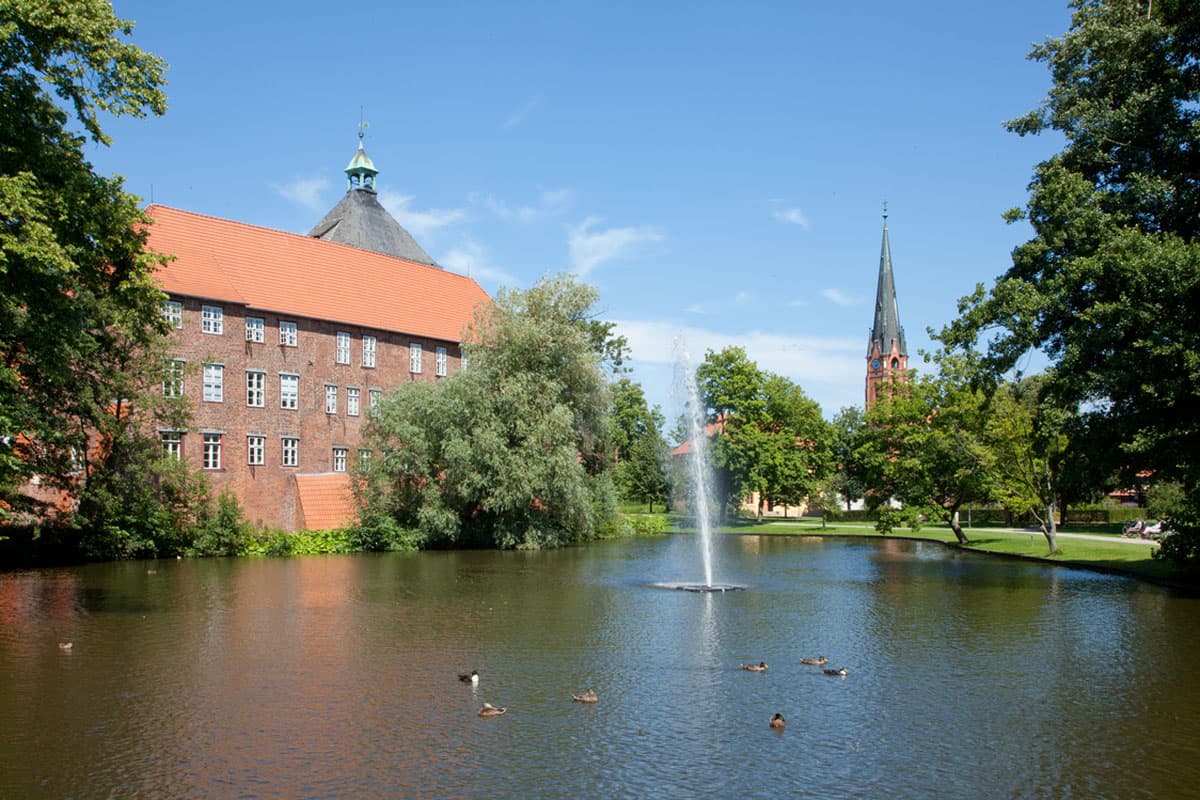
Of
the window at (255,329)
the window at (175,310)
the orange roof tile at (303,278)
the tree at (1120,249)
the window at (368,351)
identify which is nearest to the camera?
the tree at (1120,249)

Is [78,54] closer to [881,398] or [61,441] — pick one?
[61,441]

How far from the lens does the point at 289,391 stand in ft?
157

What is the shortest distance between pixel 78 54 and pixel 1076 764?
20438mm

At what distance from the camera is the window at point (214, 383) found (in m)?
44.1

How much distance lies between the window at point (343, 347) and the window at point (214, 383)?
7.45m

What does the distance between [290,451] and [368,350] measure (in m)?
7.92

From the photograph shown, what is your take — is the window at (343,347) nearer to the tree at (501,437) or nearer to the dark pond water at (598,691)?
the tree at (501,437)

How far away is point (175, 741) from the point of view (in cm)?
1123

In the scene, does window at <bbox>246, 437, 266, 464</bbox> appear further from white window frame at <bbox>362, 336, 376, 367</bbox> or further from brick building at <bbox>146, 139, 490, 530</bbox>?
white window frame at <bbox>362, 336, 376, 367</bbox>

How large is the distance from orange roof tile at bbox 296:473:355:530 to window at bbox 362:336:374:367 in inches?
354

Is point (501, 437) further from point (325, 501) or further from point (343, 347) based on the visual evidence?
point (343, 347)

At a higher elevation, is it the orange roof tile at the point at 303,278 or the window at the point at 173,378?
the orange roof tile at the point at 303,278

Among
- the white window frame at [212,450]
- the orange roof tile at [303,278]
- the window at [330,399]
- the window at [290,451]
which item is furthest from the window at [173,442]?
the window at [330,399]

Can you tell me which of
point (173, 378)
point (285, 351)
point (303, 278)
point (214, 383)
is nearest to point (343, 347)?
point (285, 351)
